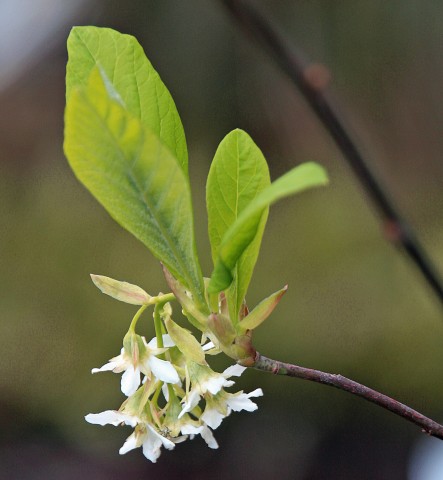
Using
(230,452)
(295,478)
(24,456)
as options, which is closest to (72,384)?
(24,456)

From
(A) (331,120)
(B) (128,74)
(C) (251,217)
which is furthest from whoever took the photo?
(A) (331,120)

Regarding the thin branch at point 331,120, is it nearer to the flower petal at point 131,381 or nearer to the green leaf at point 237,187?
the green leaf at point 237,187

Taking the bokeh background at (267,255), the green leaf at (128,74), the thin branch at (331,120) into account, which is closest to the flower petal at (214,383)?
the green leaf at (128,74)

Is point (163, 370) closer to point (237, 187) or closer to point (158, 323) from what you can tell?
point (158, 323)

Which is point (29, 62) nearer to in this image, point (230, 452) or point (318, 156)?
point (318, 156)

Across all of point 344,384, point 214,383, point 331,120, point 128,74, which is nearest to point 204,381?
point 214,383

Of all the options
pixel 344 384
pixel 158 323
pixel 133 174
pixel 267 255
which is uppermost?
pixel 133 174

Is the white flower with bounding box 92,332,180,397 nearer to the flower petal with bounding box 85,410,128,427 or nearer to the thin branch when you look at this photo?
the flower petal with bounding box 85,410,128,427

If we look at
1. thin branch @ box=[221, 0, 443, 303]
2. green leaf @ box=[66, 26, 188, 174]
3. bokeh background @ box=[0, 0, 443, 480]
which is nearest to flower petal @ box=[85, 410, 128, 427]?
green leaf @ box=[66, 26, 188, 174]

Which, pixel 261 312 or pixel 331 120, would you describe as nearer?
pixel 261 312
